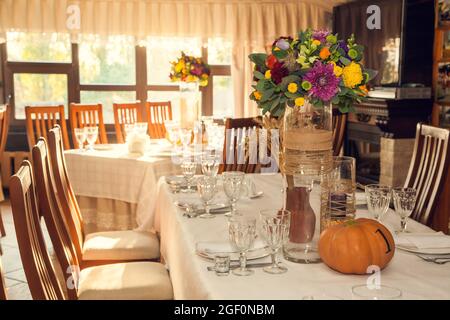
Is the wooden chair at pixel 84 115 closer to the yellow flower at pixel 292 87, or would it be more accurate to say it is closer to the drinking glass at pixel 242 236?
the yellow flower at pixel 292 87

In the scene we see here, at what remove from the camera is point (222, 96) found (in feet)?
20.7

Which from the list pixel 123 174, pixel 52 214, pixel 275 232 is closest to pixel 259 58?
pixel 275 232

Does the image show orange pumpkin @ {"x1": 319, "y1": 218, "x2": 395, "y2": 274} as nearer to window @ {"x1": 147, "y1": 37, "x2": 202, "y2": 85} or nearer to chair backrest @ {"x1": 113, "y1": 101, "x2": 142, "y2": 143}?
chair backrest @ {"x1": 113, "y1": 101, "x2": 142, "y2": 143}

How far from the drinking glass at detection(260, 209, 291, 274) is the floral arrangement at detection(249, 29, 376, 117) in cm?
38

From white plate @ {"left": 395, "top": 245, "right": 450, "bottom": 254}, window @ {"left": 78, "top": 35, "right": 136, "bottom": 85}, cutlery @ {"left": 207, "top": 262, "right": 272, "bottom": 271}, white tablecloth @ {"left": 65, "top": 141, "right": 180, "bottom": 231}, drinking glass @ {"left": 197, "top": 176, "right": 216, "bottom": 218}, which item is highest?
window @ {"left": 78, "top": 35, "right": 136, "bottom": 85}

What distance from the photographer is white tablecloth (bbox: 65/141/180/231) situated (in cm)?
371

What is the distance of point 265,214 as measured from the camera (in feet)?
4.78

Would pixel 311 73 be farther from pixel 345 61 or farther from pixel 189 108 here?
pixel 189 108

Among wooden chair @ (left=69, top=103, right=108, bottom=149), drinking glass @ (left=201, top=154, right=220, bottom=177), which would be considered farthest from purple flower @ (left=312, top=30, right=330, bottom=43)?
wooden chair @ (left=69, top=103, right=108, bottom=149)

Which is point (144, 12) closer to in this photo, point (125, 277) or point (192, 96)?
point (192, 96)

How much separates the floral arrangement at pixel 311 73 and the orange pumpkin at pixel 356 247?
406 millimetres
